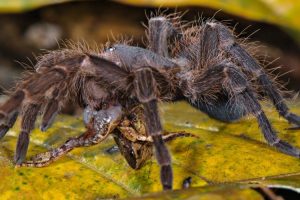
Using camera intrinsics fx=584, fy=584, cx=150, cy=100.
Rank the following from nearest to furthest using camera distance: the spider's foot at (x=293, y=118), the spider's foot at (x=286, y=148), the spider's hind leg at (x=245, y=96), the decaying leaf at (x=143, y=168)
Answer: the decaying leaf at (x=143, y=168), the spider's foot at (x=286, y=148), the spider's hind leg at (x=245, y=96), the spider's foot at (x=293, y=118)

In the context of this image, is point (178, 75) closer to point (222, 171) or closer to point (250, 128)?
point (250, 128)

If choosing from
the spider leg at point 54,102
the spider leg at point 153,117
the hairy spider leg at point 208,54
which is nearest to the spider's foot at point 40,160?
the spider leg at point 54,102

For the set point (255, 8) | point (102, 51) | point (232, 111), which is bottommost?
point (232, 111)

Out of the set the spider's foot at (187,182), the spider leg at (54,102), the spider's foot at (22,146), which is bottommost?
the spider's foot at (22,146)

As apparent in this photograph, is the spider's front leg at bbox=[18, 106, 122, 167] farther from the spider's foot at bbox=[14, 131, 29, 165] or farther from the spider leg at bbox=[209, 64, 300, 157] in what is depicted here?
the spider leg at bbox=[209, 64, 300, 157]

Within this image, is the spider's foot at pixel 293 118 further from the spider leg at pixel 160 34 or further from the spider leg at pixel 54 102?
the spider leg at pixel 54 102

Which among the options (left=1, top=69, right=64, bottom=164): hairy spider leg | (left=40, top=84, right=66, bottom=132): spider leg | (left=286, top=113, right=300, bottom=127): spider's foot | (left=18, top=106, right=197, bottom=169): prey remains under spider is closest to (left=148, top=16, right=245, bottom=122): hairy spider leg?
(left=286, top=113, right=300, bottom=127): spider's foot

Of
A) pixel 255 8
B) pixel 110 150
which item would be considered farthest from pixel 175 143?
pixel 255 8
